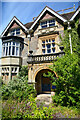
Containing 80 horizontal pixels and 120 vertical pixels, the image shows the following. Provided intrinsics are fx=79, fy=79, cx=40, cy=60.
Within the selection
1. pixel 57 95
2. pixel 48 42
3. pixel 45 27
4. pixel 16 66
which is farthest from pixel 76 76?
pixel 45 27

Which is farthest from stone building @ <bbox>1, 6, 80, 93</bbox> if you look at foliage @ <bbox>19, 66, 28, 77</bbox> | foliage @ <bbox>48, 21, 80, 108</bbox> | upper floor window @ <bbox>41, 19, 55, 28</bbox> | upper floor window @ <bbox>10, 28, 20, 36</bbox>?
foliage @ <bbox>48, 21, 80, 108</bbox>

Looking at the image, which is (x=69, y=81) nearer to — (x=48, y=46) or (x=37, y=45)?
(x=48, y=46)

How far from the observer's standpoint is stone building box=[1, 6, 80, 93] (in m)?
10.1

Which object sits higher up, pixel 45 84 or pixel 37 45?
pixel 37 45

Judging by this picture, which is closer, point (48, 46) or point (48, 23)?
point (48, 46)

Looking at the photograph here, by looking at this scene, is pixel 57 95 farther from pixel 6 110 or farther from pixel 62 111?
pixel 6 110

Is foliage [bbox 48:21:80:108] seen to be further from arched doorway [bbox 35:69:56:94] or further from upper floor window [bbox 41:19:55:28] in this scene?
upper floor window [bbox 41:19:55:28]

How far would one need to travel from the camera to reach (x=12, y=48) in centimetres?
1091

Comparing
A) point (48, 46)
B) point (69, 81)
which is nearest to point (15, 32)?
point (48, 46)

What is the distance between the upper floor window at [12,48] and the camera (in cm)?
1082

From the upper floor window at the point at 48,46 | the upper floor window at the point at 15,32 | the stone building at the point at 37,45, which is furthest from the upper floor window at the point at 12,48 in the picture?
the upper floor window at the point at 48,46

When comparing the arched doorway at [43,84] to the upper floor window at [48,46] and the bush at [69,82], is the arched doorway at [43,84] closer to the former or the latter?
the upper floor window at [48,46]

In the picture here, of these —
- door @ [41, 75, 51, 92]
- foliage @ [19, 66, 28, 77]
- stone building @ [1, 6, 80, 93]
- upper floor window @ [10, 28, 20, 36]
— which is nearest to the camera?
stone building @ [1, 6, 80, 93]

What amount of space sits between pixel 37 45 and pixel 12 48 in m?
3.49
